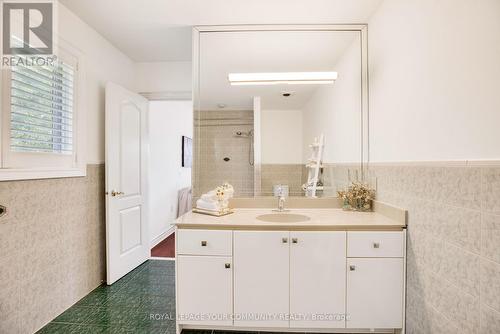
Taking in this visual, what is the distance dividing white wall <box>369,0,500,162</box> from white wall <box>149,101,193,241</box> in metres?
3.03

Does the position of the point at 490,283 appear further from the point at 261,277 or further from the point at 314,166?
the point at 314,166

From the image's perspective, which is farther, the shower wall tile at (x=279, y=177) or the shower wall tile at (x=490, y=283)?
the shower wall tile at (x=279, y=177)

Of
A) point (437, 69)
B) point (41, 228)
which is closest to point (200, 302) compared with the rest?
point (41, 228)

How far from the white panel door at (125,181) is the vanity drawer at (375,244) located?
2.12 metres

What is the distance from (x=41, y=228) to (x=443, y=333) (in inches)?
99.7

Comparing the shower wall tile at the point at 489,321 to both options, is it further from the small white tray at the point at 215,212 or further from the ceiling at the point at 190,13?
the ceiling at the point at 190,13

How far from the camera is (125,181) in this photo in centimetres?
261

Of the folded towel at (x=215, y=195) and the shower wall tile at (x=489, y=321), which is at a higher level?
the folded towel at (x=215, y=195)

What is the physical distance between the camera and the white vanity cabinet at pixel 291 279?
1.59 m

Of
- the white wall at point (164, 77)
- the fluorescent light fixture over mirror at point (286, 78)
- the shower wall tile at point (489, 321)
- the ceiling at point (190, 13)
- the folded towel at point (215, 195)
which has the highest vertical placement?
the ceiling at point (190, 13)

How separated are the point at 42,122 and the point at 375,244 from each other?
2410mm

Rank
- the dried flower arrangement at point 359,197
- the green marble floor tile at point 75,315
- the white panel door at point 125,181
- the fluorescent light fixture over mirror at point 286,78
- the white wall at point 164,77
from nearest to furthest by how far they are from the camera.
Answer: the green marble floor tile at point 75,315 < the dried flower arrangement at point 359,197 < the fluorescent light fixture over mirror at point 286,78 < the white panel door at point 125,181 < the white wall at point 164,77

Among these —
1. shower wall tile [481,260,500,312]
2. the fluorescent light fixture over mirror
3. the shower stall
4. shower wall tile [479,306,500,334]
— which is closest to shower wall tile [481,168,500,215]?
shower wall tile [481,260,500,312]

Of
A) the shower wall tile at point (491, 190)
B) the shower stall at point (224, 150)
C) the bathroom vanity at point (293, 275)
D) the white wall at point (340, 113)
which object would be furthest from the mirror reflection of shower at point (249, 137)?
the shower wall tile at point (491, 190)
